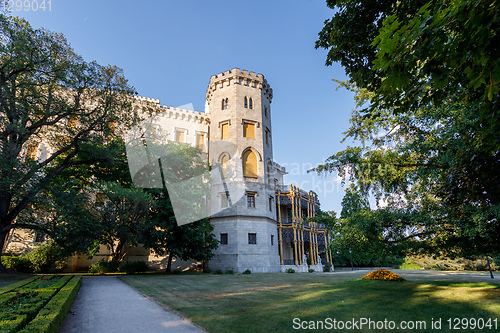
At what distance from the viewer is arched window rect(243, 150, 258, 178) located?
2953 cm

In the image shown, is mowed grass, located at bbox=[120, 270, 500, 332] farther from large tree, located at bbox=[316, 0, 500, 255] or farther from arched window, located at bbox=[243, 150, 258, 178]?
arched window, located at bbox=[243, 150, 258, 178]

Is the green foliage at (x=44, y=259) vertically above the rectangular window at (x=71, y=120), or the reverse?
the rectangular window at (x=71, y=120)

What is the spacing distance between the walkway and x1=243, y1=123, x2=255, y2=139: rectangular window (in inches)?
924

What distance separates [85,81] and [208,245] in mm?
15944

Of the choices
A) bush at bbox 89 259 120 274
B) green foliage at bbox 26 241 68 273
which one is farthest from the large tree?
green foliage at bbox 26 241 68 273

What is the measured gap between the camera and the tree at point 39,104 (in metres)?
15.6

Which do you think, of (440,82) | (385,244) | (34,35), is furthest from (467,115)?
(34,35)

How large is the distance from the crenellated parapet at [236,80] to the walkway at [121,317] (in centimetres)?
2756

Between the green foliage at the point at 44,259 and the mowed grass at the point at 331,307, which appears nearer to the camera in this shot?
the mowed grass at the point at 331,307

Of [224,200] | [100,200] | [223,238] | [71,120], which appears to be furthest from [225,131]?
[100,200]

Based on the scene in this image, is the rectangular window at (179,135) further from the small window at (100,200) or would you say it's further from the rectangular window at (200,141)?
the small window at (100,200)

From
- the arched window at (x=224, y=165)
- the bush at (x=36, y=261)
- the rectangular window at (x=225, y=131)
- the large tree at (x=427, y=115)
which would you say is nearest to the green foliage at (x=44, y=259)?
the bush at (x=36, y=261)

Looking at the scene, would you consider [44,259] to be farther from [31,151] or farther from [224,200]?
[224,200]

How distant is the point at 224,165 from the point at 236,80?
10395 mm
